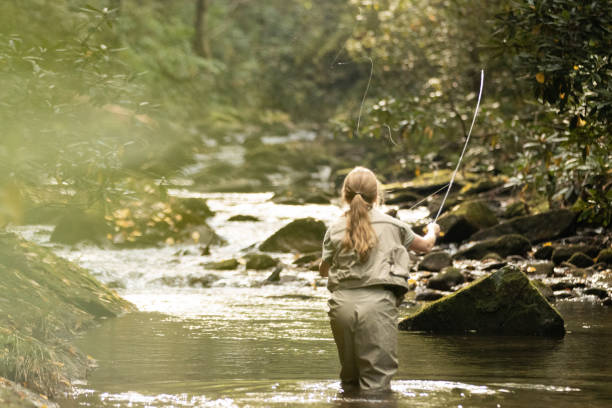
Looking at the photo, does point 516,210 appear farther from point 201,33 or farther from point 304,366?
point 201,33

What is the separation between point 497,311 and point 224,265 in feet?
26.2

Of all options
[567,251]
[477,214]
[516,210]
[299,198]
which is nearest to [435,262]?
[567,251]

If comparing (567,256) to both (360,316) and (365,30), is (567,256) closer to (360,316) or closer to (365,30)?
(360,316)

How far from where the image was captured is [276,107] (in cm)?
4750

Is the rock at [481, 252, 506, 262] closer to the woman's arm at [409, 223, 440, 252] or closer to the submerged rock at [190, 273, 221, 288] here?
the submerged rock at [190, 273, 221, 288]

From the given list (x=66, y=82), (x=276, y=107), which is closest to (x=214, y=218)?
(x=66, y=82)

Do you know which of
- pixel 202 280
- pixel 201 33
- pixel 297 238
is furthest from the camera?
pixel 201 33

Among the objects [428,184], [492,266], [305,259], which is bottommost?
[492,266]

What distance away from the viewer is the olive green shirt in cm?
558

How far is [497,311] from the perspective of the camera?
8867mm

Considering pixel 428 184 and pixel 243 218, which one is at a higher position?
pixel 428 184

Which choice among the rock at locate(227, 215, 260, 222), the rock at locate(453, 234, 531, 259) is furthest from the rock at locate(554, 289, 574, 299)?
the rock at locate(227, 215, 260, 222)

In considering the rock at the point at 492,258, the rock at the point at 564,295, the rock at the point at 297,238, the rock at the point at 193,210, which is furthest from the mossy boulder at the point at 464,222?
the rock at the point at 193,210

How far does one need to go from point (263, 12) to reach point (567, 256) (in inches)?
1624
